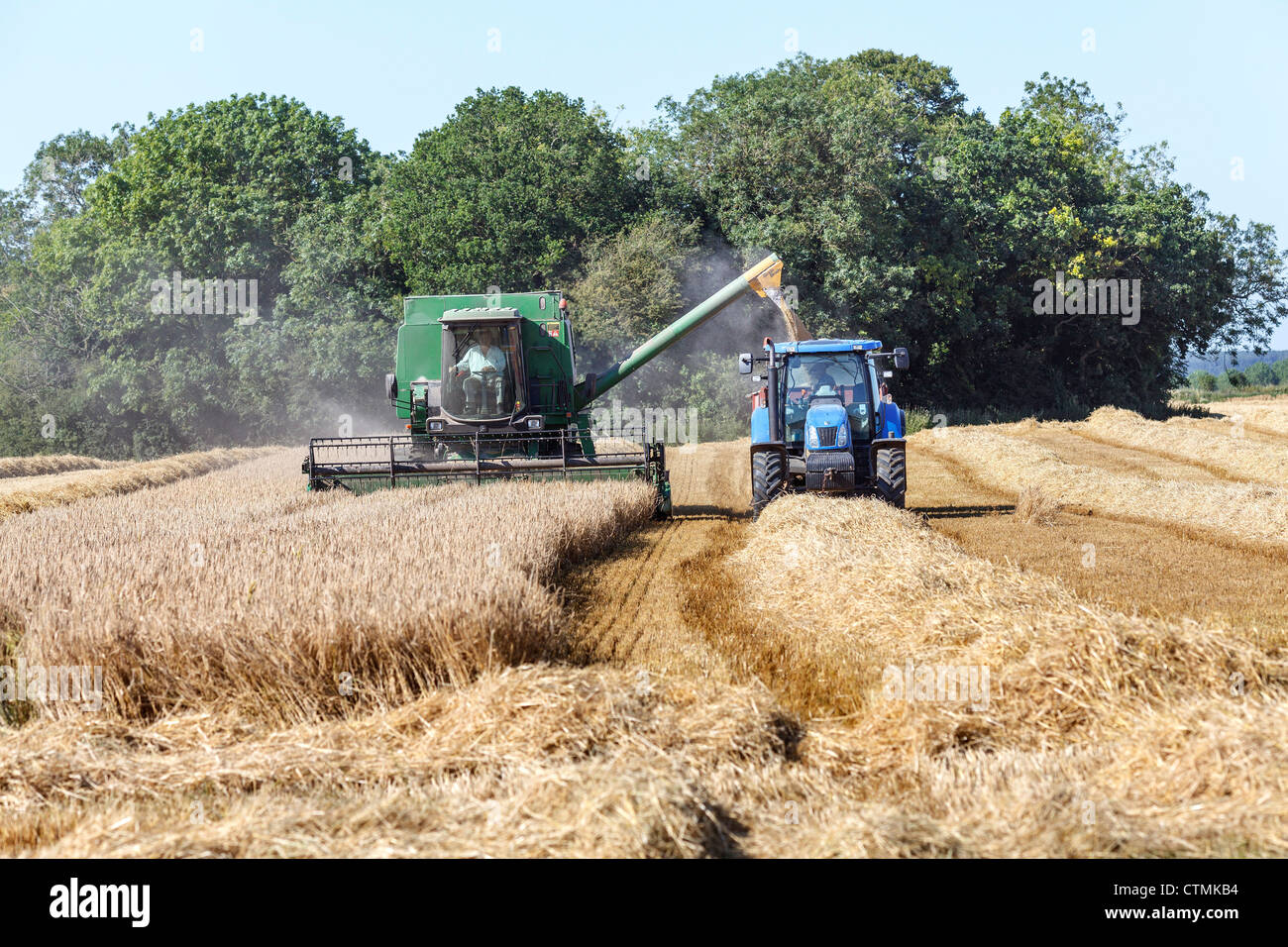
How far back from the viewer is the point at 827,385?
43.0ft

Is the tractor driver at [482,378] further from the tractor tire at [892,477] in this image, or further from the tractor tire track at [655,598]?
the tractor tire at [892,477]

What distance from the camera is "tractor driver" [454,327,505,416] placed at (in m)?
14.6

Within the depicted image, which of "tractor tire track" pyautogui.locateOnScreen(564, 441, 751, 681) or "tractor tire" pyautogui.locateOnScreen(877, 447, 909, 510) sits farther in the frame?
"tractor tire" pyautogui.locateOnScreen(877, 447, 909, 510)

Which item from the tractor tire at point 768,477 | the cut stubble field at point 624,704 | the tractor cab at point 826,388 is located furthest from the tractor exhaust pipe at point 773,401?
the cut stubble field at point 624,704

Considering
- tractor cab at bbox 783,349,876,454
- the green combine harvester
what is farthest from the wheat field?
tractor cab at bbox 783,349,876,454

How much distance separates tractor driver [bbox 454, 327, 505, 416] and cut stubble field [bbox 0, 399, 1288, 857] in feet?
17.6

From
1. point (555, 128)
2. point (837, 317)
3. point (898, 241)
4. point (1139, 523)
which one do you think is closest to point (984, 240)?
point (898, 241)

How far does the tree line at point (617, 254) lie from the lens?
29.9 m

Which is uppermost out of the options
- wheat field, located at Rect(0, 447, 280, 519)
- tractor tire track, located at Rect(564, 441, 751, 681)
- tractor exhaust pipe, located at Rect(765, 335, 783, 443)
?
tractor exhaust pipe, located at Rect(765, 335, 783, 443)

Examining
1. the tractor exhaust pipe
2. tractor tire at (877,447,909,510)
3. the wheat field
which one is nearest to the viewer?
tractor tire at (877,447,909,510)

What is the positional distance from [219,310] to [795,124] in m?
18.5

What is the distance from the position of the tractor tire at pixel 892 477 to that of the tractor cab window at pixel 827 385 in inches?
23.5

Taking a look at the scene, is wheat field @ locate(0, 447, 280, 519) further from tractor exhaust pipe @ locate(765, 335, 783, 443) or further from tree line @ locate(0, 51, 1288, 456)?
tractor exhaust pipe @ locate(765, 335, 783, 443)

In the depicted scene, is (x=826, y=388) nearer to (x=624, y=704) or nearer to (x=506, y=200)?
(x=624, y=704)
